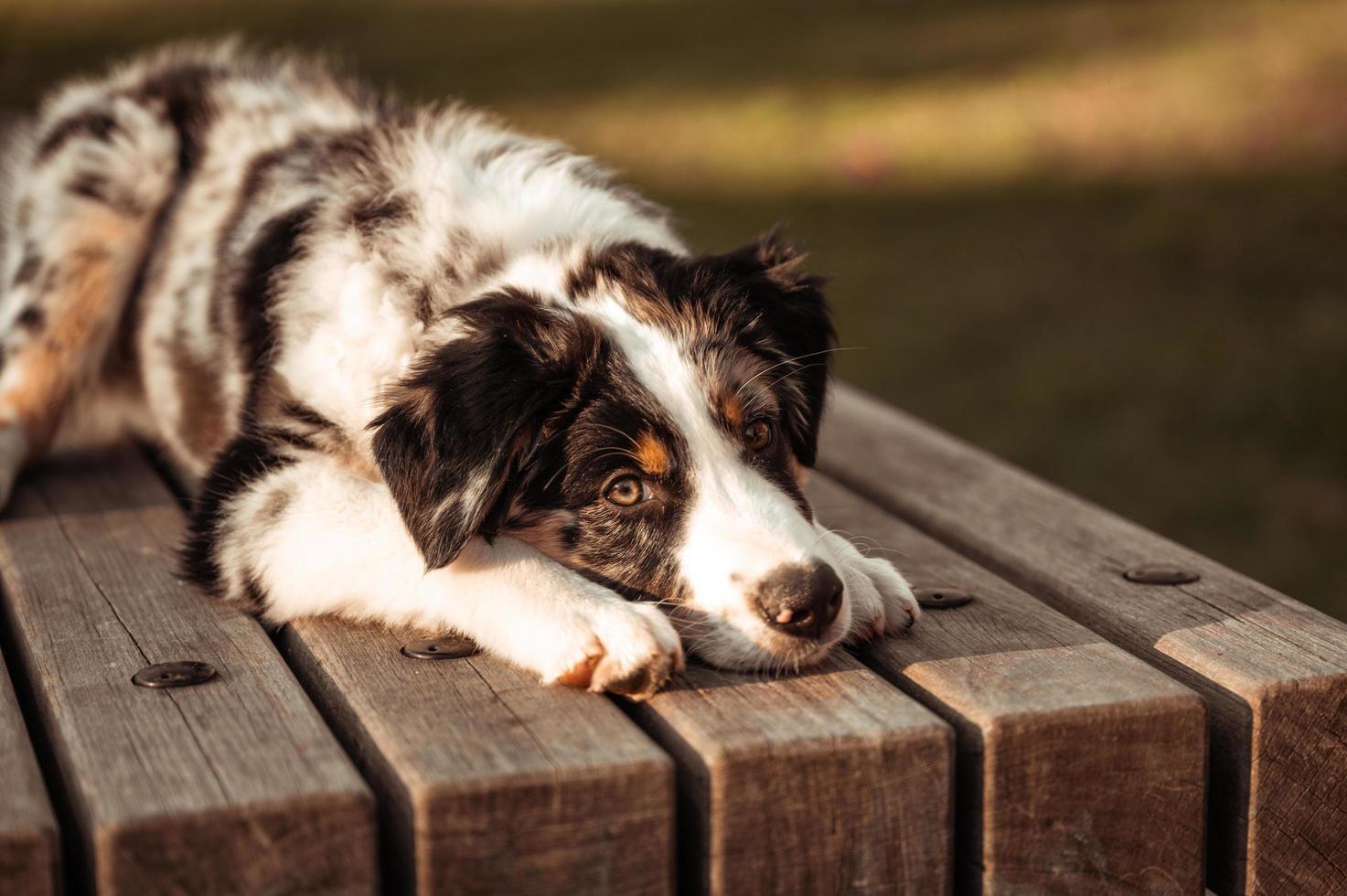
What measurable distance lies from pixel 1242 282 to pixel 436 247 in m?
6.43

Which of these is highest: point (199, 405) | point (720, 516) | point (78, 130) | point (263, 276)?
point (78, 130)

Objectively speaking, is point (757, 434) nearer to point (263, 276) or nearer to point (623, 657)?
point (623, 657)

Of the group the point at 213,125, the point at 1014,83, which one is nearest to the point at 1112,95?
the point at 1014,83

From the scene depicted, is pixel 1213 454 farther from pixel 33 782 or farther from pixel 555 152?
pixel 33 782

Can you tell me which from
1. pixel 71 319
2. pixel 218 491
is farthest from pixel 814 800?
pixel 71 319

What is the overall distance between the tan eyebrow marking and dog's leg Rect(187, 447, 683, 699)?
0.28 meters

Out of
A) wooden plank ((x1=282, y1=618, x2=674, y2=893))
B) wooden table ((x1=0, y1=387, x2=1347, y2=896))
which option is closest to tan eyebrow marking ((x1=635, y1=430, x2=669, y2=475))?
wooden table ((x1=0, y1=387, x2=1347, y2=896))

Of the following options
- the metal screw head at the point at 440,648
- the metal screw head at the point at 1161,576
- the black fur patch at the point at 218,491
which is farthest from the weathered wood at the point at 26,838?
the metal screw head at the point at 1161,576

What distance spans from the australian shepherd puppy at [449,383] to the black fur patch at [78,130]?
0.06m

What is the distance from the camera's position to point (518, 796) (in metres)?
2.54

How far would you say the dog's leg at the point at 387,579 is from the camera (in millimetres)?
2971

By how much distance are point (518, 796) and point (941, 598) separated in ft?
4.25

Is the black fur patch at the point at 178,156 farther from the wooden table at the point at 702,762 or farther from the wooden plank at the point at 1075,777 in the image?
the wooden plank at the point at 1075,777

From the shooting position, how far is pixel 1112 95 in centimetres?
1194
